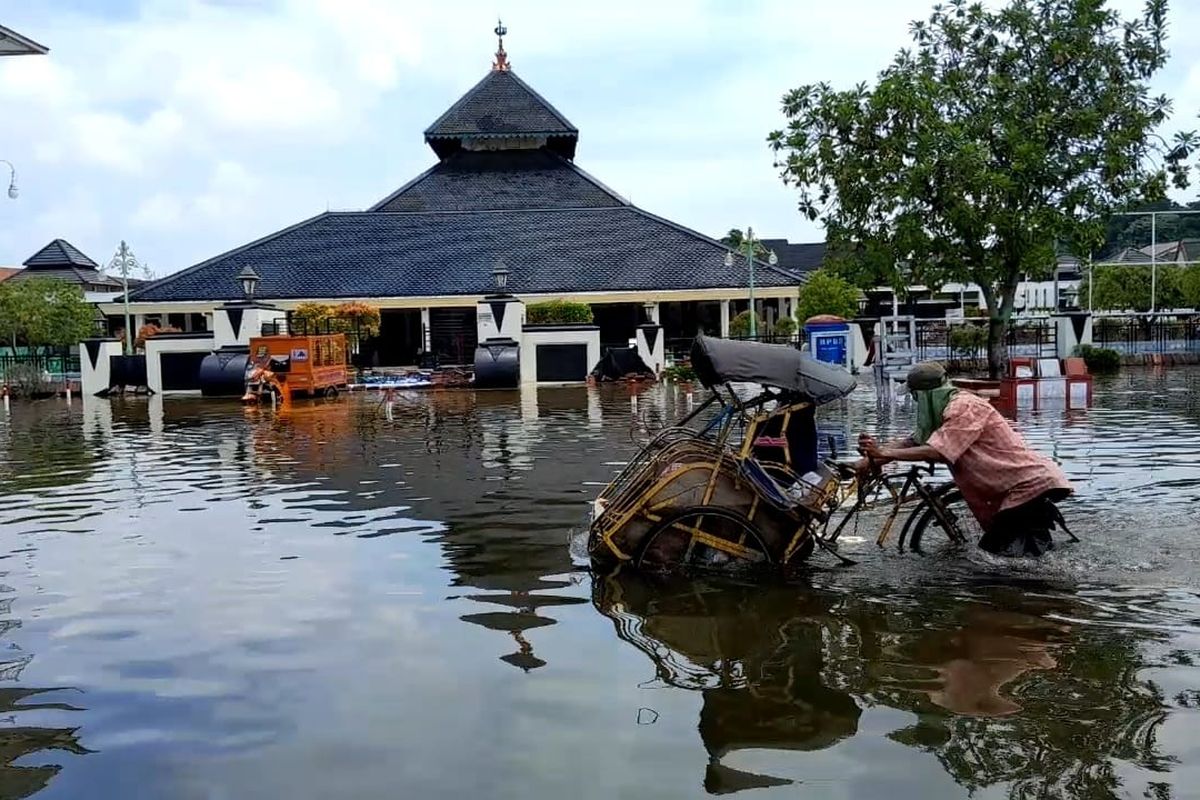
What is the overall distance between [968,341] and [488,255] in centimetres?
1720

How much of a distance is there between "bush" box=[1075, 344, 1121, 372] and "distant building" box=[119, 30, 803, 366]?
1077 cm

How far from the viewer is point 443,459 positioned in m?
14.2

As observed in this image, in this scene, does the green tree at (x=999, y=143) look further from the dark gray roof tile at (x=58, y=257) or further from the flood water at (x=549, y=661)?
the dark gray roof tile at (x=58, y=257)

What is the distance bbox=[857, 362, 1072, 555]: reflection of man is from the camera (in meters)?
7.46

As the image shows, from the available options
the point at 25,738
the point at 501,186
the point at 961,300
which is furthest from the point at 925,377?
the point at 961,300

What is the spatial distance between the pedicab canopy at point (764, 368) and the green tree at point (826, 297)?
28.3m

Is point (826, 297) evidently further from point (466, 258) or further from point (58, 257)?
point (58, 257)

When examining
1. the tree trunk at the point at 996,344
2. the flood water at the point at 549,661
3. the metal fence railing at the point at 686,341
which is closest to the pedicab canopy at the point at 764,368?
the flood water at the point at 549,661

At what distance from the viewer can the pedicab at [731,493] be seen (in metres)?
7.54

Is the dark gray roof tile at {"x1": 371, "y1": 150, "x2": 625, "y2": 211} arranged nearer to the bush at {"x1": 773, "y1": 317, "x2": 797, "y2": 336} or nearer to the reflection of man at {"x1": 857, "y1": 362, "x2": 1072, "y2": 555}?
the bush at {"x1": 773, "y1": 317, "x2": 797, "y2": 336}

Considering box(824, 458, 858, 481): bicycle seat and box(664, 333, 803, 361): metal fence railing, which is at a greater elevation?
box(664, 333, 803, 361): metal fence railing

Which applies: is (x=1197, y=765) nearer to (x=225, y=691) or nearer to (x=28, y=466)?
(x=225, y=691)

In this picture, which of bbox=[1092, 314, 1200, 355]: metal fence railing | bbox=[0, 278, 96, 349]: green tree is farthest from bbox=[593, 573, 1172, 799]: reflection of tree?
bbox=[0, 278, 96, 349]: green tree

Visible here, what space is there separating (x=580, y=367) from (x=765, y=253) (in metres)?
25.7
